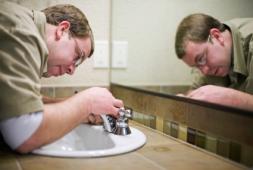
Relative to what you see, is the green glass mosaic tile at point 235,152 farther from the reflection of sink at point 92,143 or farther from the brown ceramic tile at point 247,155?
the reflection of sink at point 92,143

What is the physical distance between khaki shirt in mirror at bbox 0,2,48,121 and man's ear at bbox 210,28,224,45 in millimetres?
481

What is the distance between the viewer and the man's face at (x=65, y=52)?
1079 mm

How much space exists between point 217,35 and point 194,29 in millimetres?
99

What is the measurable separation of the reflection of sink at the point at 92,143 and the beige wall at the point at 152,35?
0.95ft

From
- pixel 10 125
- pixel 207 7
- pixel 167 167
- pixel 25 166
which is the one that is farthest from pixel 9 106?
pixel 207 7

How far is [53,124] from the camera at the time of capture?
851mm

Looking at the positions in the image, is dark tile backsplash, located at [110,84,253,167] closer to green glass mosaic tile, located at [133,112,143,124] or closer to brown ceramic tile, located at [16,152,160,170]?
green glass mosaic tile, located at [133,112,143,124]

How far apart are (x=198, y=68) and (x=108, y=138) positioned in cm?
37

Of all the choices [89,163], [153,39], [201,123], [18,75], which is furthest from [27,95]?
[153,39]

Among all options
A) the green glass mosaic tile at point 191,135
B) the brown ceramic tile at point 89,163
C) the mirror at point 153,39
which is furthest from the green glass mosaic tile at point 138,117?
the brown ceramic tile at point 89,163

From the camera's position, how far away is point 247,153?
0.84m

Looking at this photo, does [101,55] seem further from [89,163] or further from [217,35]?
[89,163]

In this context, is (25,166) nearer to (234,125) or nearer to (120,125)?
(120,125)

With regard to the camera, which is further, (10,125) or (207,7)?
(207,7)
